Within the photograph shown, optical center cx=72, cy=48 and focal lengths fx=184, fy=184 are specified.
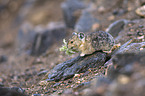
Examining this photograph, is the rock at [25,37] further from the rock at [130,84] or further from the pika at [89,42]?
the rock at [130,84]

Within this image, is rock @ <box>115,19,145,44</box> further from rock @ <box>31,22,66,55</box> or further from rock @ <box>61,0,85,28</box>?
rock @ <box>61,0,85,28</box>

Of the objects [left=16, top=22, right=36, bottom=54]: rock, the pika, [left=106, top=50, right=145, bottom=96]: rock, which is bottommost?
[left=106, top=50, right=145, bottom=96]: rock

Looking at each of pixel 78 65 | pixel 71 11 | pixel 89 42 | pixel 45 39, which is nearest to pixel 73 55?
pixel 78 65

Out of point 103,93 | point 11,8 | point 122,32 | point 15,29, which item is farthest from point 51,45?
point 11,8

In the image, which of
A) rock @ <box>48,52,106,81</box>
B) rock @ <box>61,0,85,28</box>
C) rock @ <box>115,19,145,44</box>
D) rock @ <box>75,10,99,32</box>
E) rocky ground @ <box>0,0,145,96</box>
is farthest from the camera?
rock @ <box>61,0,85,28</box>

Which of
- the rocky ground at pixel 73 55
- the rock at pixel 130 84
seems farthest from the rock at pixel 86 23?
the rock at pixel 130 84

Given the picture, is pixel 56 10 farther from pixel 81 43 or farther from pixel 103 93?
pixel 103 93

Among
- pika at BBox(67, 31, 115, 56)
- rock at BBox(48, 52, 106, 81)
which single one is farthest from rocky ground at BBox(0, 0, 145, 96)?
pika at BBox(67, 31, 115, 56)

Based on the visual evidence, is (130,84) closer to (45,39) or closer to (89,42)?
(89,42)
